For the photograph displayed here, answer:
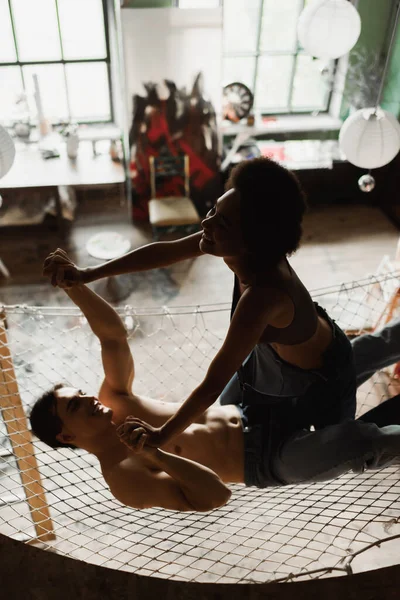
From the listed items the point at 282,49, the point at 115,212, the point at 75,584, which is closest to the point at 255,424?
the point at 75,584

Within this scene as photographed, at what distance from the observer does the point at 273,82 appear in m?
4.18

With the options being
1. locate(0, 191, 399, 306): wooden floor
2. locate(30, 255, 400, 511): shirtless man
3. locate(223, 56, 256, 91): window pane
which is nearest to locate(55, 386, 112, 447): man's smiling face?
locate(30, 255, 400, 511): shirtless man

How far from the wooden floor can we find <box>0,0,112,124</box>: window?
671 mm

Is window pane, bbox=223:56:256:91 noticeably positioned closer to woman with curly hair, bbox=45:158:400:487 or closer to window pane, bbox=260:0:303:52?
window pane, bbox=260:0:303:52

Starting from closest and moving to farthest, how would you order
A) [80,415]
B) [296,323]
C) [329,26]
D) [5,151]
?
[296,323]
[80,415]
[5,151]
[329,26]

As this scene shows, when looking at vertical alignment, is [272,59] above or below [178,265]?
above

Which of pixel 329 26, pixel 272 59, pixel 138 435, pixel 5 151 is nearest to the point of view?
pixel 138 435

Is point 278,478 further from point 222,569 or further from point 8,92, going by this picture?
point 8,92

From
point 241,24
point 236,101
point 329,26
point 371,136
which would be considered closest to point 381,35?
point 241,24

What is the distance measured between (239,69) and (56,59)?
48.6 inches

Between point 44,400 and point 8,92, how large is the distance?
10.1 feet

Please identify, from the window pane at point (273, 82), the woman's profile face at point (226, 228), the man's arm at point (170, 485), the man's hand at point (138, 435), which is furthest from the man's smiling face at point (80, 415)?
the window pane at point (273, 82)

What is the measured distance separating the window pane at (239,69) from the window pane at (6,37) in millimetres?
1402

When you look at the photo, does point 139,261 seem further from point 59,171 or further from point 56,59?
point 56,59
